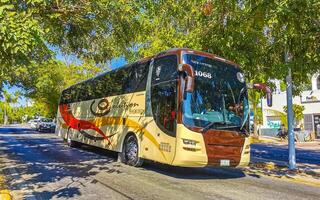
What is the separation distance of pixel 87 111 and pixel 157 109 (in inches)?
314

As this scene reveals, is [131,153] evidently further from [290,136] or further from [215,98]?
[290,136]

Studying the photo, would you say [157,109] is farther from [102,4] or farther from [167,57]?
[102,4]

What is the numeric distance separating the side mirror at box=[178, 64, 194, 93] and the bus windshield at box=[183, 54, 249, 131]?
527 mm

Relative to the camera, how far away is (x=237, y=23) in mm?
12633

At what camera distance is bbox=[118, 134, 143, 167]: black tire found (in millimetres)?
13812

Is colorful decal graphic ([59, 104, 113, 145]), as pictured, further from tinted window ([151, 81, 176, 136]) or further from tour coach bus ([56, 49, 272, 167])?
tinted window ([151, 81, 176, 136])

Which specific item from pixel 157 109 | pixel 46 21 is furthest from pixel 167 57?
pixel 46 21

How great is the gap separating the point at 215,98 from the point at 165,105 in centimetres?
152

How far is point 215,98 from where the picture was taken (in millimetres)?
11703

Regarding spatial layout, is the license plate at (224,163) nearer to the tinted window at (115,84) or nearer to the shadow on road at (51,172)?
the shadow on road at (51,172)

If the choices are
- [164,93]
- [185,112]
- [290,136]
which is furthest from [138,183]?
[290,136]

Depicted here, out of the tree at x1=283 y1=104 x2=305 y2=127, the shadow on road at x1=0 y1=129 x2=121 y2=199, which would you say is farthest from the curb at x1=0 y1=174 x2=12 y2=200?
the tree at x1=283 y1=104 x2=305 y2=127

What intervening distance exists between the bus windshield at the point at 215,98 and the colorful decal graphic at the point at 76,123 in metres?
6.15

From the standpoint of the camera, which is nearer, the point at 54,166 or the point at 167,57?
the point at 167,57
